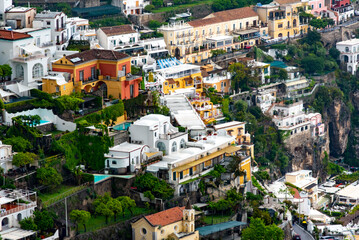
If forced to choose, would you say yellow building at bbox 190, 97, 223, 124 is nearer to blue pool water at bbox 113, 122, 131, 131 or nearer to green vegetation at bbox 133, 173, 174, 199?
blue pool water at bbox 113, 122, 131, 131

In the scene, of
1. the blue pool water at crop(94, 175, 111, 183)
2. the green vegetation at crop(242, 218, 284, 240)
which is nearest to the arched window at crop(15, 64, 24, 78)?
the blue pool water at crop(94, 175, 111, 183)

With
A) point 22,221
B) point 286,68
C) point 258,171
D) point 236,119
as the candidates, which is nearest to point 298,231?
point 258,171

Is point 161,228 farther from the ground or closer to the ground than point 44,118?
closer to the ground

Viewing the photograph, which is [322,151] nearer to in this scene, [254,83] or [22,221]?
[254,83]

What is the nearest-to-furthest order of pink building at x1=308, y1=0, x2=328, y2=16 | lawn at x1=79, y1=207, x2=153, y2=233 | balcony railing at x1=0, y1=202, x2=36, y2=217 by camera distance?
balcony railing at x1=0, y1=202, x2=36, y2=217
lawn at x1=79, y1=207, x2=153, y2=233
pink building at x1=308, y1=0, x2=328, y2=16

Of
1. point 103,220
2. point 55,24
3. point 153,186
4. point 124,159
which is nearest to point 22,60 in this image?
point 55,24

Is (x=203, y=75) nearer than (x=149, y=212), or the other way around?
(x=149, y=212)

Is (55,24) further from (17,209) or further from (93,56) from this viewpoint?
(17,209)

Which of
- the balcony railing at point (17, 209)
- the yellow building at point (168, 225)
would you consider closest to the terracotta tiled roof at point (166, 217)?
the yellow building at point (168, 225)
